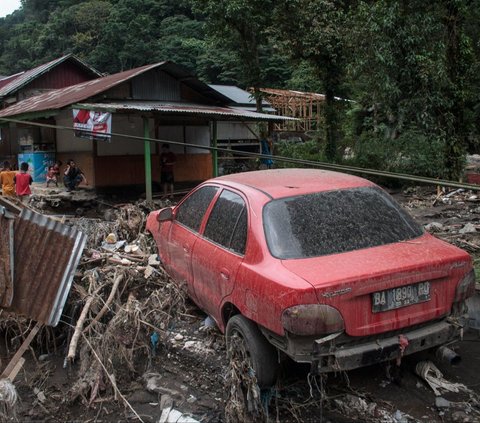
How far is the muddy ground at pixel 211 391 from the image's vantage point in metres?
3.55

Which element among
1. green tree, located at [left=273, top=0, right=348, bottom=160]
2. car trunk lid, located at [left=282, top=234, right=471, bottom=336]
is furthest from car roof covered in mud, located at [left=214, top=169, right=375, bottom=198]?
green tree, located at [left=273, top=0, right=348, bottom=160]

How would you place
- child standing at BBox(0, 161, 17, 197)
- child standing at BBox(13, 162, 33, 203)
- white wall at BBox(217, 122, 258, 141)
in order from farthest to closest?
white wall at BBox(217, 122, 258, 141) < child standing at BBox(13, 162, 33, 203) < child standing at BBox(0, 161, 17, 197)

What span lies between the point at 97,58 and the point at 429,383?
171 feet

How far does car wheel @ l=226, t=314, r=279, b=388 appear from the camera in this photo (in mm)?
3551

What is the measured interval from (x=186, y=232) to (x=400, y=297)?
2.34 m

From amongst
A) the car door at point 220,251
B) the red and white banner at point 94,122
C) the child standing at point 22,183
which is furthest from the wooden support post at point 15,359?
the red and white banner at point 94,122

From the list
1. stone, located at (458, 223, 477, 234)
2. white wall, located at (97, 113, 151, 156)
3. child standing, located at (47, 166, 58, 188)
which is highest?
white wall, located at (97, 113, 151, 156)

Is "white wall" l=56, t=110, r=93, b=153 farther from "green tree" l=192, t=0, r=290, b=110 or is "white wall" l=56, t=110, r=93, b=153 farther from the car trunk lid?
the car trunk lid

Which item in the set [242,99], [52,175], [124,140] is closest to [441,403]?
[124,140]

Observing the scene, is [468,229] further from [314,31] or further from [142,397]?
[314,31]

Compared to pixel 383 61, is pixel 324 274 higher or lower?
A: lower

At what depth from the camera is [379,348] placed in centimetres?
333

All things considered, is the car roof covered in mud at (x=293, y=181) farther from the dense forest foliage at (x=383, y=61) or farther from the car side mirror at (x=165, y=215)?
the dense forest foliage at (x=383, y=61)

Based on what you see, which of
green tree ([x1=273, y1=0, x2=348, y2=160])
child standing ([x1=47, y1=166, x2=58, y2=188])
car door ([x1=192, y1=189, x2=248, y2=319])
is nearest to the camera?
car door ([x1=192, y1=189, x2=248, y2=319])
